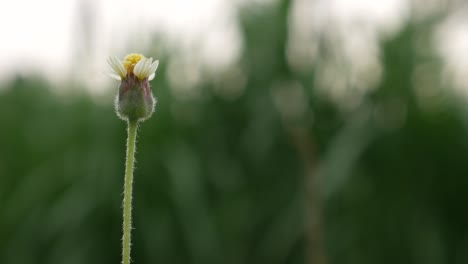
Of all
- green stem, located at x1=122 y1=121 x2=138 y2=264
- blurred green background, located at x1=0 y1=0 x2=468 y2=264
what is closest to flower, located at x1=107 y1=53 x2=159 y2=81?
green stem, located at x1=122 y1=121 x2=138 y2=264

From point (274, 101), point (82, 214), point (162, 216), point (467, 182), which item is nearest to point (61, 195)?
point (82, 214)

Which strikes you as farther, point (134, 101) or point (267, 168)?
point (267, 168)

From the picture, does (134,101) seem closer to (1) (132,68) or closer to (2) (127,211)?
(1) (132,68)

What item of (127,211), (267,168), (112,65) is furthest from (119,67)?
(267,168)

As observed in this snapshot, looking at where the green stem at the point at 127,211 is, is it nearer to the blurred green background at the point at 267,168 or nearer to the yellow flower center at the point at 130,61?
the yellow flower center at the point at 130,61

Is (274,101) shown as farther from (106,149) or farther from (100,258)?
(100,258)

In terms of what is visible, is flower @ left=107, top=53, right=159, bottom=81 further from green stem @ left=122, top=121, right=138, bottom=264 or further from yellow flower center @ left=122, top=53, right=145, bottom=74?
green stem @ left=122, top=121, right=138, bottom=264

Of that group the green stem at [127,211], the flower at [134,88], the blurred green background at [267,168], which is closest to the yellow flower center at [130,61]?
the flower at [134,88]

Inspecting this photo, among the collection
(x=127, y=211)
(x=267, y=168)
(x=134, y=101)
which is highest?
(x=267, y=168)
